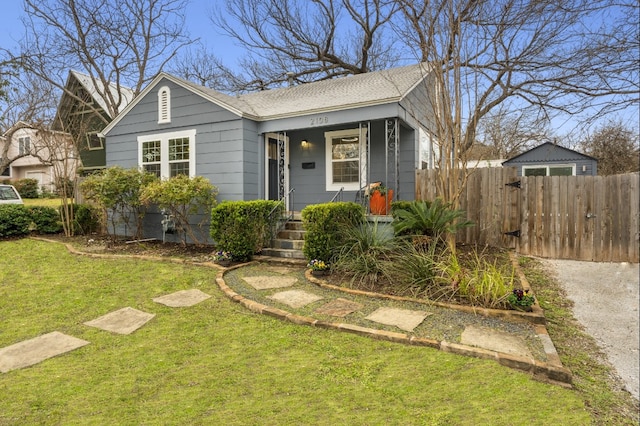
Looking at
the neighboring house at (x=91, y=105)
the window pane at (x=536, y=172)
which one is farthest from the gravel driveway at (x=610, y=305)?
the neighboring house at (x=91, y=105)

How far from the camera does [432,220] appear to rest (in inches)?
241

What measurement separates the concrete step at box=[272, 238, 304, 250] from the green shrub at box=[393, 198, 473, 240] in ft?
6.63

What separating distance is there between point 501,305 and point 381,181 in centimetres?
541

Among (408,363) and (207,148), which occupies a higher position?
(207,148)

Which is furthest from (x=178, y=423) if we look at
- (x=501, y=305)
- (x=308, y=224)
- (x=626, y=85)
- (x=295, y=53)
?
(x=295, y=53)

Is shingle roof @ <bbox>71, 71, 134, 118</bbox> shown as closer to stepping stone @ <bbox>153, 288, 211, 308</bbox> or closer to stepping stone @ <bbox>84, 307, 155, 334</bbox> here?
stepping stone @ <bbox>153, 288, 211, 308</bbox>

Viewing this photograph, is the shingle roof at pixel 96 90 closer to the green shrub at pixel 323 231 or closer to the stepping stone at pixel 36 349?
Answer: the green shrub at pixel 323 231

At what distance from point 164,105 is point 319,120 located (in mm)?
4244

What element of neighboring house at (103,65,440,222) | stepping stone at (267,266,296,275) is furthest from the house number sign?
A: stepping stone at (267,266,296,275)

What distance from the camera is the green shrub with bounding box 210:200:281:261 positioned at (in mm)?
6727

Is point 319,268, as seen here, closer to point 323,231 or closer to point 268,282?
point 323,231

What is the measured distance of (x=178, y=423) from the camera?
222cm

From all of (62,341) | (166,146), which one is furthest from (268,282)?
(166,146)

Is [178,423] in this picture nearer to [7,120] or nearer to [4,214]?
[4,214]
